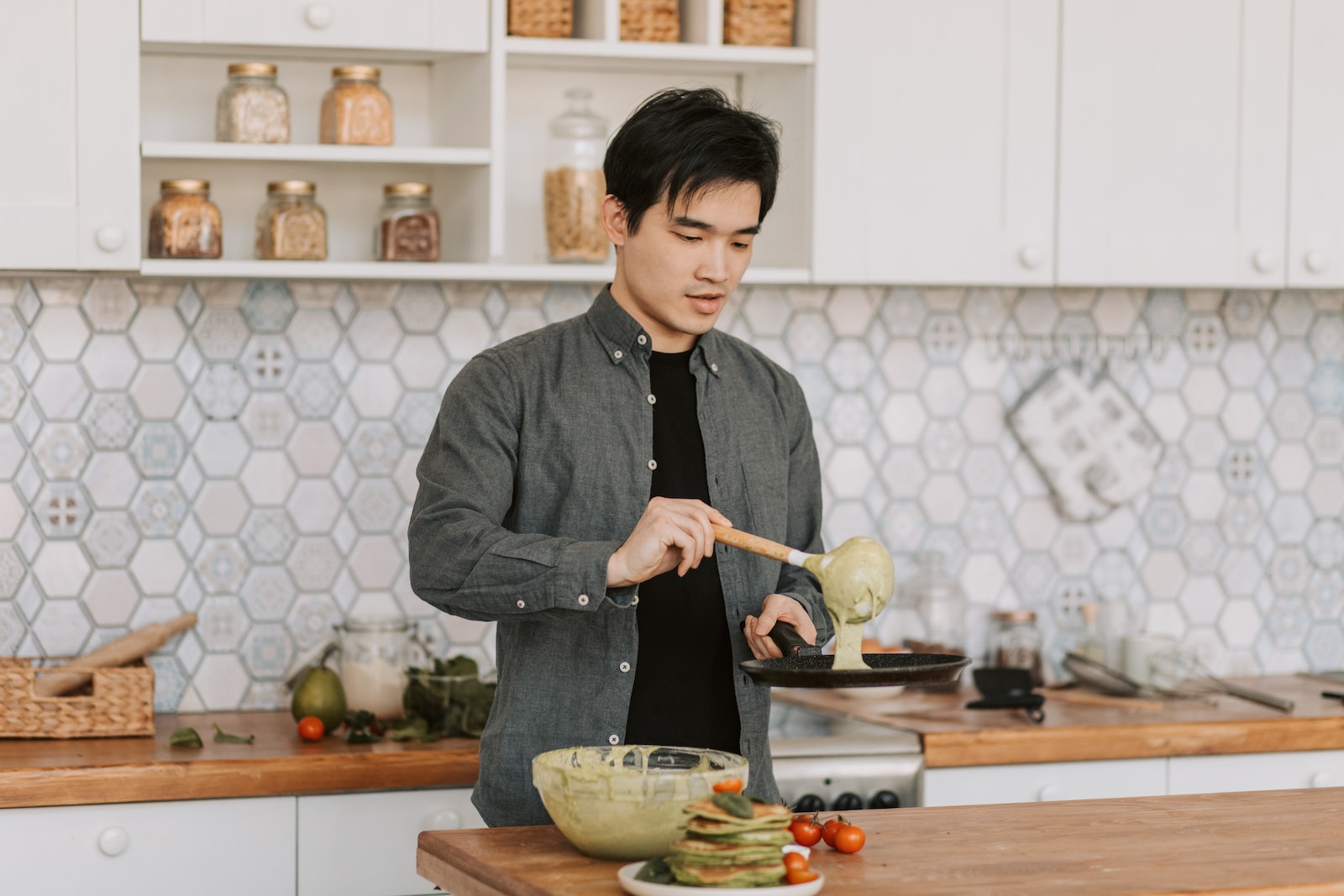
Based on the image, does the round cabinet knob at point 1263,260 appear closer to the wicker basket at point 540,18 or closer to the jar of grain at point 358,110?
the wicker basket at point 540,18

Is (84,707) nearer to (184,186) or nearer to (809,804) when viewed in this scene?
(184,186)

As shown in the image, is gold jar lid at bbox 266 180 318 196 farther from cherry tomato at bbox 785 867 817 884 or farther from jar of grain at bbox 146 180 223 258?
cherry tomato at bbox 785 867 817 884

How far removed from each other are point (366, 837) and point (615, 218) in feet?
3.94

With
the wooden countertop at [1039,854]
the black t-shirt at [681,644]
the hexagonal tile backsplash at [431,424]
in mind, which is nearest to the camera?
the wooden countertop at [1039,854]

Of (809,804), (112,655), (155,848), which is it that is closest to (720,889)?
(809,804)

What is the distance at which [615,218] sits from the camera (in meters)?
2.16

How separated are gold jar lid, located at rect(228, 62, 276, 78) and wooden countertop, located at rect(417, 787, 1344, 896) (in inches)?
62.5

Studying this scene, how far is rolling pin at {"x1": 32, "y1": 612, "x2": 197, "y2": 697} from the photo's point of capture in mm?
2826

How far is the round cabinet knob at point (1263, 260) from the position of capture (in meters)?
3.22

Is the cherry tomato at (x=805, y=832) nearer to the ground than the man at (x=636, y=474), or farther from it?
nearer to the ground

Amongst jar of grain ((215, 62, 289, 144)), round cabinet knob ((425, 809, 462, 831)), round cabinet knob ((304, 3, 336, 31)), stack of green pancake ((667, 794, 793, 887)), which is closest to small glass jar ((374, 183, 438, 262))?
jar of grain ((215, 62, 289, 144))

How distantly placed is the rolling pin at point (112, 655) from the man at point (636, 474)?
3.42 feet

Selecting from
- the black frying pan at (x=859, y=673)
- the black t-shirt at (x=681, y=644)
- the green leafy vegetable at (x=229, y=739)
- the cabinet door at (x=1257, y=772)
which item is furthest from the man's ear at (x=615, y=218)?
the cabinet door at (x=1257, y=772)

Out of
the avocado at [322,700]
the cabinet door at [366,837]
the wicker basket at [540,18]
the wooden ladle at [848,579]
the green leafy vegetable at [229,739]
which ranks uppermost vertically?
the wicker basket at [540,18]
